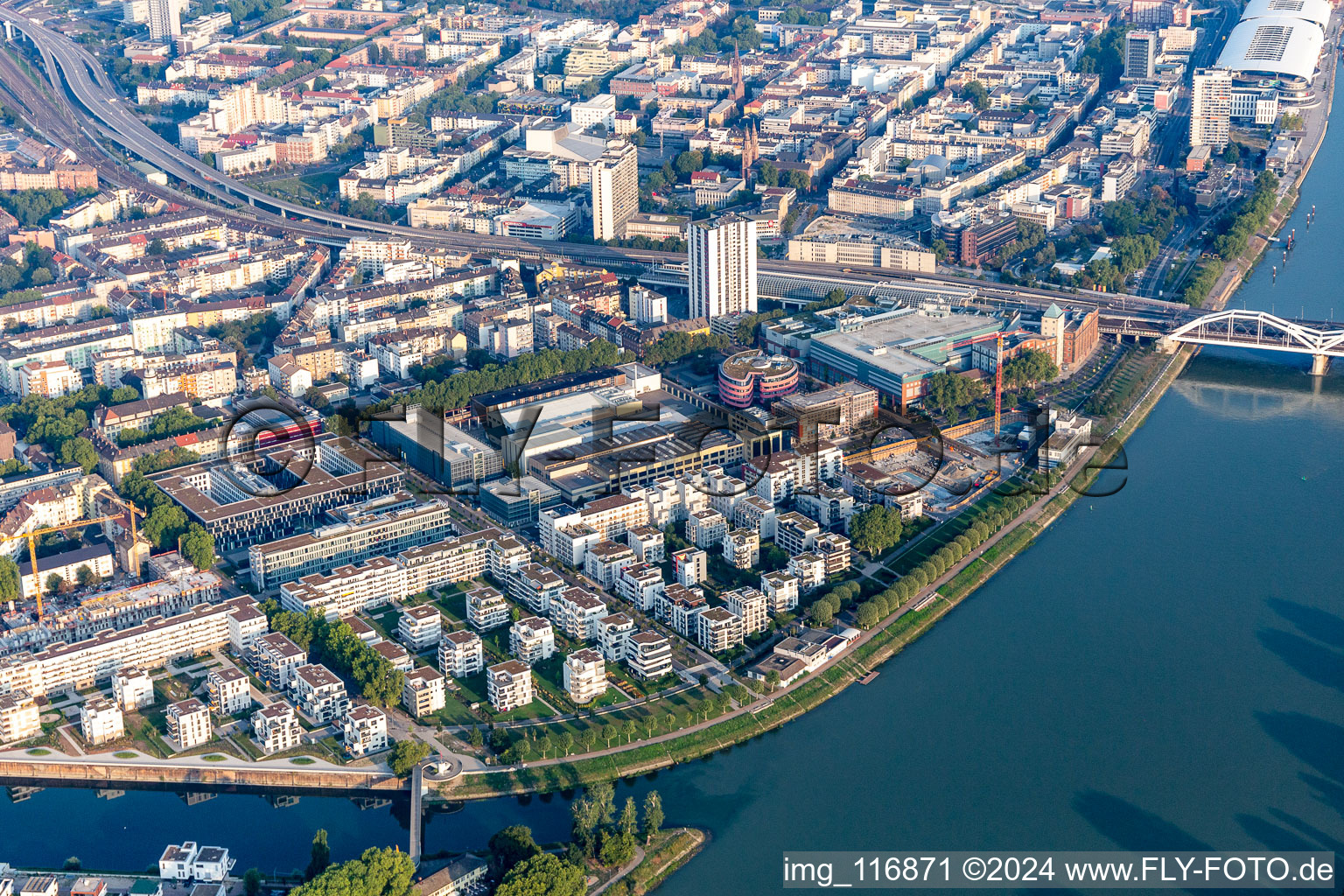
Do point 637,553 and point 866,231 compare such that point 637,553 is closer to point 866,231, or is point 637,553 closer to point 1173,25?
point 866,231

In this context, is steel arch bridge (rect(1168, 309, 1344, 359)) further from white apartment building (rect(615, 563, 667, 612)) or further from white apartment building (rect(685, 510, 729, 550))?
white apartment building (rect(615, 563, 667, 612))

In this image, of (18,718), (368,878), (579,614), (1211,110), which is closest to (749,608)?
(579,614)

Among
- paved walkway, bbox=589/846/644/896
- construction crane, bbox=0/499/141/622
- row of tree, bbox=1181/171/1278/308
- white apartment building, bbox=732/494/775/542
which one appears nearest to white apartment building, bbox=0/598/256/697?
construction crane, bbox=0/499/141/622

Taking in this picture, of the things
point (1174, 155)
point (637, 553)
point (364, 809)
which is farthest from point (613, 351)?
point (1174, 155)

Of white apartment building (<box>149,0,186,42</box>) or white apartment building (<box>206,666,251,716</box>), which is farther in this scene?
white apartment building (<box>149,0,186,42</box>)

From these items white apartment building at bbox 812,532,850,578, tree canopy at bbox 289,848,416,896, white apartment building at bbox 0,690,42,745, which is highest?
white apartment building at bbox 812,532,850,578

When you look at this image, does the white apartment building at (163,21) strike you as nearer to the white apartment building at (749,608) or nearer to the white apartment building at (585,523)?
the white apartment building at (585,523)
